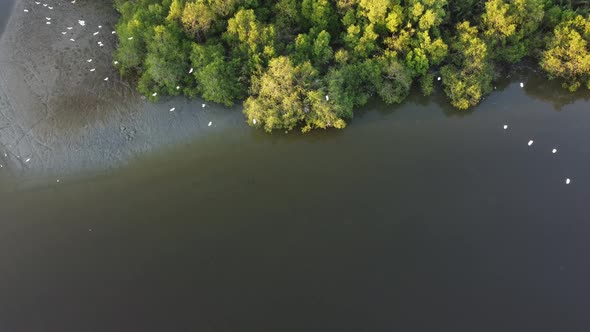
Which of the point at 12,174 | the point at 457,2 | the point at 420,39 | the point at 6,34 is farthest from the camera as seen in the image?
the point at 6,34

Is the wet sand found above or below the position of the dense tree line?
below

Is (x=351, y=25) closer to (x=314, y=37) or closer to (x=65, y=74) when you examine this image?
(x=314, y=37)

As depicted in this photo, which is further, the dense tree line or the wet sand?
the dense tree line

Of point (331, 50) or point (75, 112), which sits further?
point (75, 112)

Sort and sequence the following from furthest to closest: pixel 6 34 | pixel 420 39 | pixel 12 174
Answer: pixel 6 34
pixel 420 39
pixel 12 174

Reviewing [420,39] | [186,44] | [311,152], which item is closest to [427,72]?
[420,39]

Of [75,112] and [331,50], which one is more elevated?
[331,50]
